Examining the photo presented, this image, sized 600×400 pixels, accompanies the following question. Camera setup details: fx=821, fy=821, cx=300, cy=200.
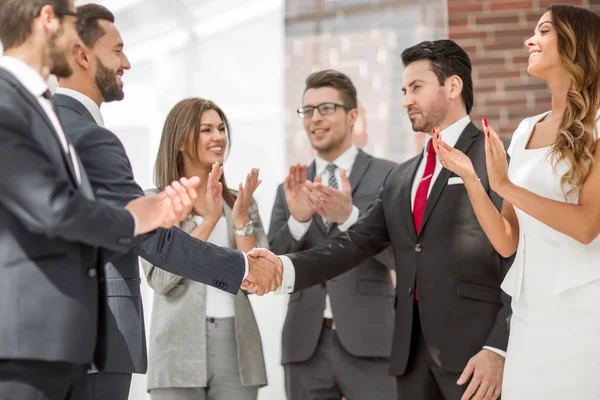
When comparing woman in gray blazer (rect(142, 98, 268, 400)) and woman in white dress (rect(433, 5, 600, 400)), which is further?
woman in gray blazer (rect(142, 98, 268, 400))

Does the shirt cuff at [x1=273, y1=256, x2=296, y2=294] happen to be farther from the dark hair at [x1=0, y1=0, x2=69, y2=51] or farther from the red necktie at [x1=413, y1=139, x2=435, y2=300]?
the dark hair at [x1=0, y1=0, x2=69, y2=51]

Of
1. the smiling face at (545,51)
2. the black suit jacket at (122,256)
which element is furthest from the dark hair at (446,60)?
the black suit jacket at (122,256)

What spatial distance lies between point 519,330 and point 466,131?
934 millimetres

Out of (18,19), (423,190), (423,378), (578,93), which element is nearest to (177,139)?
(423,190)

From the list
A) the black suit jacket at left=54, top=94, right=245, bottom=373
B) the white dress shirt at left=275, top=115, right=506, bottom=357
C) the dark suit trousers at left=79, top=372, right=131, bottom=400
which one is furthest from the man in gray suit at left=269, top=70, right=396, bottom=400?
the dark suit trousers at left=79, top=372, right=131, bottom=400

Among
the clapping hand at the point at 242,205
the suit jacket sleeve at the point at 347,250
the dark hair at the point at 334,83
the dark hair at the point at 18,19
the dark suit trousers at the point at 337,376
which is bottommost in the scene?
the dark suit trousers at the point at 337,376

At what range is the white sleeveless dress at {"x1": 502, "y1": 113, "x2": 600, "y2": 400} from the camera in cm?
246

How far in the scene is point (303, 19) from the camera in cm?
507

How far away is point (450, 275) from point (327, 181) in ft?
3.75

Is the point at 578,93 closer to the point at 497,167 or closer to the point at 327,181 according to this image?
the point at 497,167

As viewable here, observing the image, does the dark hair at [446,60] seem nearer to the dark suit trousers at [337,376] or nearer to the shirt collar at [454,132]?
the shirt collar at [454,132]

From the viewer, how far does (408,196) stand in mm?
3268

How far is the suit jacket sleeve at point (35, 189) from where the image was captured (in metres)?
1.84

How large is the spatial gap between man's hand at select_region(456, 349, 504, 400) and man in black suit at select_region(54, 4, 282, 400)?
86 cm
